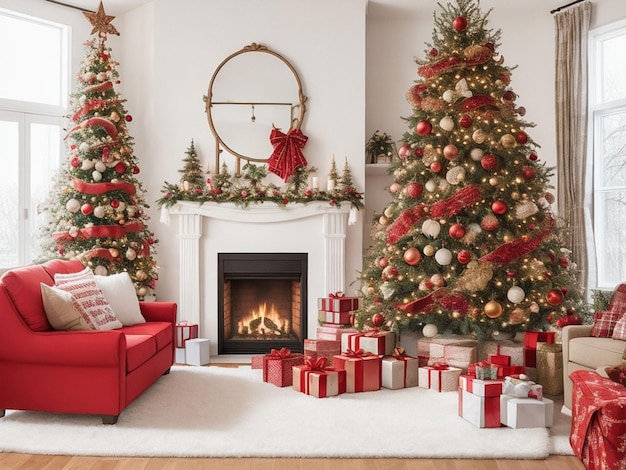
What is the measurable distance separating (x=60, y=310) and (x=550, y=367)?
10.9 ft

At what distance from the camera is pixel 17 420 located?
3.84 meters

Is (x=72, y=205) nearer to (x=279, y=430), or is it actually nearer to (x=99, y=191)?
(x=99, y=191)


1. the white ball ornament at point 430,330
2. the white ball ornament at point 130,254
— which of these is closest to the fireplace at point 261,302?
the white ball ornament at point 130,254

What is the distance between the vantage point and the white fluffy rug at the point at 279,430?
3.35 metres

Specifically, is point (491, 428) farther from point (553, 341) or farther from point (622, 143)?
point (622, 143)

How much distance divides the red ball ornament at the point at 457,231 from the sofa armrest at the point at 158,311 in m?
2.26

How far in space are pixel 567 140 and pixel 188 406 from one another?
4.33 metres

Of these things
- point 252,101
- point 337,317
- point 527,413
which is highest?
point 252,101

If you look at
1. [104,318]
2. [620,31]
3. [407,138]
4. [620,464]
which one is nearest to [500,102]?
[407,138]

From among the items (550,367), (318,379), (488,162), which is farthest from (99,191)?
(550,367)

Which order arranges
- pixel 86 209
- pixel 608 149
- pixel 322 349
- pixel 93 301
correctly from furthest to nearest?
pixel 608 149 < pixel 86 209 < pixel 322 349 < pixel 93 301

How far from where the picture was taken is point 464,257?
4.80 metres

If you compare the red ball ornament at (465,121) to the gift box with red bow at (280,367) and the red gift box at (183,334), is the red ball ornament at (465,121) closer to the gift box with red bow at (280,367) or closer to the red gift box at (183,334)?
the gift box with red bow at (280,367)

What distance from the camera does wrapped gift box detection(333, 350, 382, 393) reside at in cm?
454
